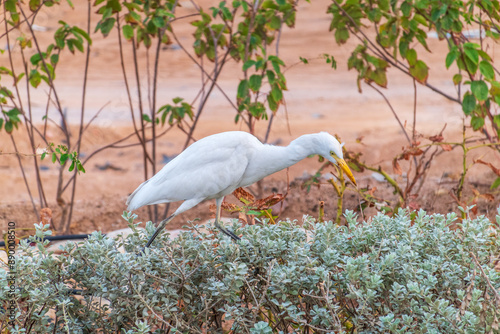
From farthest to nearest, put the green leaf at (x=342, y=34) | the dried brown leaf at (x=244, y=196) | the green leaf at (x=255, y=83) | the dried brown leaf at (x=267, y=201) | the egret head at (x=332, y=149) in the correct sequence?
the green leaf at (x=342, y=34), the green leaf at (x=255, y=83), the dried brown leaf at (x=244, y=196), the dried brown leaf at (x=267, y=201), the egret head at (x=332, y=149)

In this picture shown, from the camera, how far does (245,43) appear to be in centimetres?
360

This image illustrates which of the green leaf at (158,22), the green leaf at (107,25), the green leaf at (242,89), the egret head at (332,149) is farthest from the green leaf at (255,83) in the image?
the egret head at (332,149)

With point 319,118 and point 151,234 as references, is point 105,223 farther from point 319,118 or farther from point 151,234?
point 319,118

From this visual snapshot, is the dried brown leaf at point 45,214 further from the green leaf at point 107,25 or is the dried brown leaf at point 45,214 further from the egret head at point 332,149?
the egret head at point 332,149

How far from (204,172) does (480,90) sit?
1.53 m

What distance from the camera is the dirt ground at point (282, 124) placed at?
14.3 feet

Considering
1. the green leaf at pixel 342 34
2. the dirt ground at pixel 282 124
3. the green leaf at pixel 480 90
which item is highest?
the green leaf at pixel 342 34

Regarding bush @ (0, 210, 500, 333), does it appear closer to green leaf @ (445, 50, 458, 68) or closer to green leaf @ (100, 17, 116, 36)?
green leaf @ (445, 50, 458, 68)

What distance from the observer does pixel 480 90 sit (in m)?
3.03

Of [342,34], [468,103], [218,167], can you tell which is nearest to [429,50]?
[468,103]

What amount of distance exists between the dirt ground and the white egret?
940 millimetres

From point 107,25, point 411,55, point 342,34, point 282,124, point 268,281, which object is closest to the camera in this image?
point 268,281

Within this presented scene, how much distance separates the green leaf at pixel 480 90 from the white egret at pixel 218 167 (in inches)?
48.0

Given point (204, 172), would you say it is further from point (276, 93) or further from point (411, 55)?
point (411, 55)
